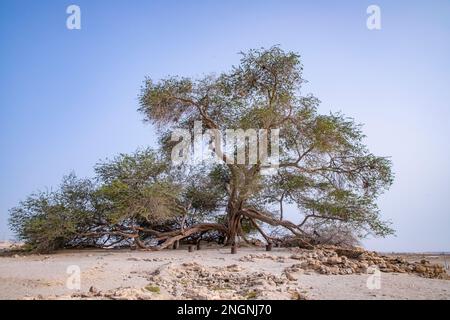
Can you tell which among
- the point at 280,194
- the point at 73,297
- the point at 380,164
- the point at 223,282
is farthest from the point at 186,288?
the point at 380,164

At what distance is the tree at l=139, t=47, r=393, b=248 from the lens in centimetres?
1666

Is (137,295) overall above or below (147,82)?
below

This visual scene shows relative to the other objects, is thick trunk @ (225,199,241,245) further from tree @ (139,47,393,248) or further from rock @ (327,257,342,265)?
rock @ (327,257,342,265)

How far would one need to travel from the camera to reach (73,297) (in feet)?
23.3

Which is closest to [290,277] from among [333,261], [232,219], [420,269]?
[333,261]

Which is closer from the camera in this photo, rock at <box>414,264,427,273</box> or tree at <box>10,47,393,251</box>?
rock at <box>414,264,427,273</box>

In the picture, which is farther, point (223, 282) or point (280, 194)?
point (280, 194)

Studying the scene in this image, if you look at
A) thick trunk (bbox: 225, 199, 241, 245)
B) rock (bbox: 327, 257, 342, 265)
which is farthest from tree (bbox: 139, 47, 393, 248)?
rock (bbox: 327, 257, 342, 265)

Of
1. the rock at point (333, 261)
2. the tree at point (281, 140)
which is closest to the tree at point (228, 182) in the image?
the tree at point (281, 140)

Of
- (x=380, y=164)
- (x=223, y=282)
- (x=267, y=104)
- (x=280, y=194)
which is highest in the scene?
(x=267, y=104)

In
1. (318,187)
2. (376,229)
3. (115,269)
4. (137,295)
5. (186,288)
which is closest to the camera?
(137,295)

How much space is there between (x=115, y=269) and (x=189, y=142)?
32.5 ft

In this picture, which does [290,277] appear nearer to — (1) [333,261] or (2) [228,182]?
(1) [333,261]

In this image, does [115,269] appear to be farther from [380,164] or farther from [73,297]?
[380,164]
